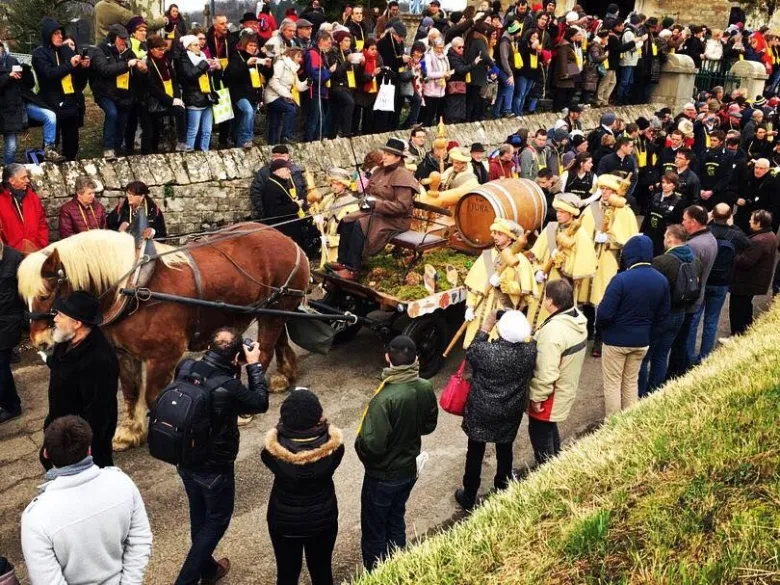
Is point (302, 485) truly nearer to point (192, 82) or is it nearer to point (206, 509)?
point (206, 509)

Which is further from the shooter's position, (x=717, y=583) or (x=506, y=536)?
(x=506, y=536)

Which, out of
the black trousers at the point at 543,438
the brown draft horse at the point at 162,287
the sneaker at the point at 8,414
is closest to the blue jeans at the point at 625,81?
the brown draft horse at the point at 162,287

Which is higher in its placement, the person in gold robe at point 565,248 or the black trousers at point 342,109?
the black trousers at point 342,109

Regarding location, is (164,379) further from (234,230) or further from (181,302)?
(234,230)

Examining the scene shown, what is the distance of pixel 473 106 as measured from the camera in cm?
1504

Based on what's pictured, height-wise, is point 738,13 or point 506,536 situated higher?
point 738,13

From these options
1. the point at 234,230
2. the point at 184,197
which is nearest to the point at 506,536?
the point at 234,230

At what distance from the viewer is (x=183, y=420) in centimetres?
443

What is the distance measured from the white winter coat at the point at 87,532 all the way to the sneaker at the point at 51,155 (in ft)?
22.8

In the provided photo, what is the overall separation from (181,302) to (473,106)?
10.00m

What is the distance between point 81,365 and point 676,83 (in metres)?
17.4

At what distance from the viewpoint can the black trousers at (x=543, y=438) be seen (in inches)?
240

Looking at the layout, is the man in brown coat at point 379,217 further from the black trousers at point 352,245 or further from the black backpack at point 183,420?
the black backpack at point 183,420

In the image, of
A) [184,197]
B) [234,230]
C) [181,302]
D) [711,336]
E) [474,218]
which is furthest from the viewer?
[184,197]
